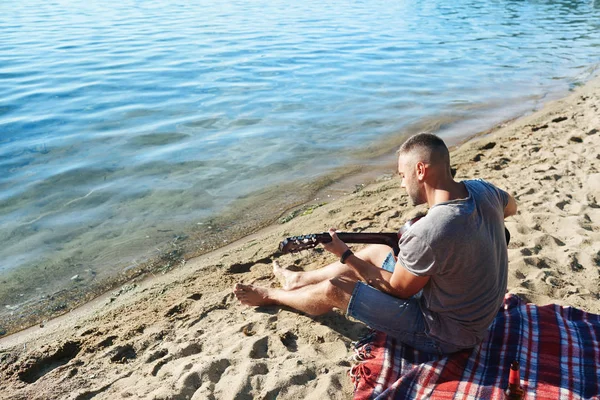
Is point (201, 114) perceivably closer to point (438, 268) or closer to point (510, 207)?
point (510, 207)

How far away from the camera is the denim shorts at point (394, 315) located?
366cm

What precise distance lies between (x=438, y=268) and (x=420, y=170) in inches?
23.3

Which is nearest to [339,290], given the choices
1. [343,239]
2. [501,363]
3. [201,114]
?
[343,239]

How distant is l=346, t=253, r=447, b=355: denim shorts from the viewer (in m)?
3.66

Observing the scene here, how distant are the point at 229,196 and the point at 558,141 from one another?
498cm

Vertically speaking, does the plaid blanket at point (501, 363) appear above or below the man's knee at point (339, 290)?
below

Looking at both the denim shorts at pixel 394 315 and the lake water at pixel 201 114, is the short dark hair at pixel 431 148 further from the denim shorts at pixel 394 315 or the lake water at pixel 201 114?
the lake water at pixel 201 114

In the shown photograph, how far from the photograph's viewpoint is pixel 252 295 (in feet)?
15.4

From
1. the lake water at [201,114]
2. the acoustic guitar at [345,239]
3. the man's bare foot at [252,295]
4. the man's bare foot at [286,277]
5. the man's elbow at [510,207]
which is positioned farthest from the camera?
the lake water at [201,114]

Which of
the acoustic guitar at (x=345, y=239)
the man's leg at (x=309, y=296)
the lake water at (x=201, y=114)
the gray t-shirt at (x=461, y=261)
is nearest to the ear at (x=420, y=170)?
the gray t-shirt at (x=461, y=261)

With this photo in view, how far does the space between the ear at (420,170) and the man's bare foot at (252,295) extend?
184 centimetres

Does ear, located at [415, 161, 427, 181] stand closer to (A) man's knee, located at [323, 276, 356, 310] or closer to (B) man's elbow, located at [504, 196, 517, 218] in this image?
(B) man's elbow, located at [504, 196, 517, 218]

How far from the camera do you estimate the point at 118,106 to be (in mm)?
11703

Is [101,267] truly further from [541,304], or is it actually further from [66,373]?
[541,304]
